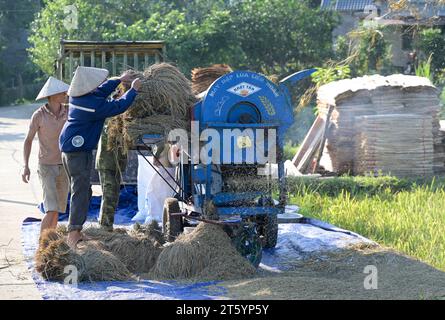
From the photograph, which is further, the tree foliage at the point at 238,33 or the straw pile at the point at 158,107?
the tree foliage at the point at 238,33

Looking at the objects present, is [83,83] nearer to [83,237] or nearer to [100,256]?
[83,237]

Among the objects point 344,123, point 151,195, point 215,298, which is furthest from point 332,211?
point 215,298

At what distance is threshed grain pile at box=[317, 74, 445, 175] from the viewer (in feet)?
48.8

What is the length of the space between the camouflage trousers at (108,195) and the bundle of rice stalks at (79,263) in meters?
1.71

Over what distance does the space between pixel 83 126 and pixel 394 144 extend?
24.5 feet

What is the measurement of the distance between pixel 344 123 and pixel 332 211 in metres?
3.56

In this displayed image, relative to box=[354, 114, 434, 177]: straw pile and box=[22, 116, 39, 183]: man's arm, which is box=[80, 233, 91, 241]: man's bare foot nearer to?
box=[22, 116, 39, 183]: man's arm

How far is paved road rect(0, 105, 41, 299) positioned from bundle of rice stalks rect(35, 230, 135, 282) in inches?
8.3

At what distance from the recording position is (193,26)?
2336 cm

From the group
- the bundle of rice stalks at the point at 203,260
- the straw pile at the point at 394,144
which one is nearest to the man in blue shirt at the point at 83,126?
the bundle of rice stalks at the point at 203,260

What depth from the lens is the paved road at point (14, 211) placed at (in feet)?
26.3

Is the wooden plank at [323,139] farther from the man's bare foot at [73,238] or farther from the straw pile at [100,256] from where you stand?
the man's bare foot at [73,238]

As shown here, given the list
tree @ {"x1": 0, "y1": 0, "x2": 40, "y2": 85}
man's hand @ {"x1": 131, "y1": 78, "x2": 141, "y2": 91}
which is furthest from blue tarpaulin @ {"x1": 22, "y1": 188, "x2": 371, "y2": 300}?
tree @ {"x1": 0, "y1": 0, "x2": 40, "y2": 85}

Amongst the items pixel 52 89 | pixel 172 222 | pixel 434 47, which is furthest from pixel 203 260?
pixel 434 47
